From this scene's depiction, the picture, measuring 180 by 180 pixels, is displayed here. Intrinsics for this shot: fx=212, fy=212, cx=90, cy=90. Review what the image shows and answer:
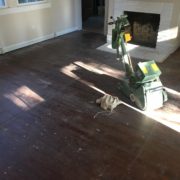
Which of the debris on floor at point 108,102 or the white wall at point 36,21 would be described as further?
the white wall at point 36,21

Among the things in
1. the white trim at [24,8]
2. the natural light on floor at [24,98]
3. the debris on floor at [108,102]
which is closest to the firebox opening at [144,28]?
the white trim at [24,8]

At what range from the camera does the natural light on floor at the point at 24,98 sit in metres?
2.66

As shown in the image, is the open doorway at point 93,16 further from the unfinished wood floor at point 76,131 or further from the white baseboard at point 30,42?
the unfinished wood floor at point 76,131

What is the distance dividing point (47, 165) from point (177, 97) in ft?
6.30

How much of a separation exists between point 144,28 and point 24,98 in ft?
10.7

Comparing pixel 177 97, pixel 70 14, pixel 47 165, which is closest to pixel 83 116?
pixel 47 165

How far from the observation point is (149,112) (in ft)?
8.32

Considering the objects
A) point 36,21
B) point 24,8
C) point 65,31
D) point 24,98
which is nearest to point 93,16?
point 65,31

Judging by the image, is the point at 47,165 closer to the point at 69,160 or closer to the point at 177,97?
the point at 69,160

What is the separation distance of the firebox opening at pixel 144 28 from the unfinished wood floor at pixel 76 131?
4.16ft

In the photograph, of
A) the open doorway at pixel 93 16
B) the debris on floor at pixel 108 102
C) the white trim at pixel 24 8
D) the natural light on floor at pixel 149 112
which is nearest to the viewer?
the natural light on floor at pixel 149 112

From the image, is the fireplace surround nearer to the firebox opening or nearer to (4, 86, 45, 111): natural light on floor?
the firebox opening

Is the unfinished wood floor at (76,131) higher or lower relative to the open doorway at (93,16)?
lower

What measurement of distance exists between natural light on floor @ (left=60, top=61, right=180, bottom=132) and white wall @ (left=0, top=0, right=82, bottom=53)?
161 centimetres
